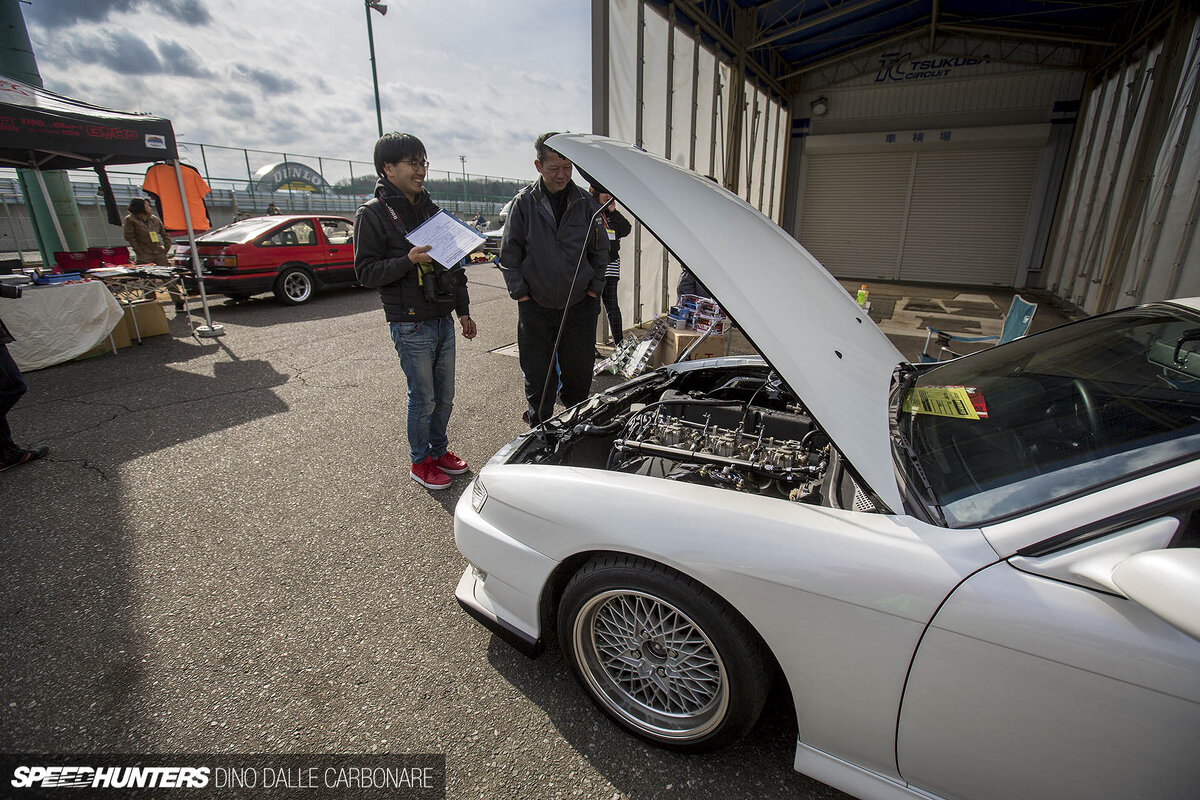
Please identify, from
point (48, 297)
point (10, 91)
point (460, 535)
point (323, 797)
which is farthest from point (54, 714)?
point (10, 91)

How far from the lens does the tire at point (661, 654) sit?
138 cm

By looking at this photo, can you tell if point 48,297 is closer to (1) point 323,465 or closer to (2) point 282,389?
(2) point 282,389

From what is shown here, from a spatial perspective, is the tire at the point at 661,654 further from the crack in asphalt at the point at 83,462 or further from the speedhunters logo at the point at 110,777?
the crack in asphalt at the point at 83,462

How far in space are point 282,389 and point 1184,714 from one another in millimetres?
5507

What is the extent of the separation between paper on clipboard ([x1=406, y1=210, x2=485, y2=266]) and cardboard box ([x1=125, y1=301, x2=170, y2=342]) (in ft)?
18.6

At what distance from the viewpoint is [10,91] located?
5.31 metres

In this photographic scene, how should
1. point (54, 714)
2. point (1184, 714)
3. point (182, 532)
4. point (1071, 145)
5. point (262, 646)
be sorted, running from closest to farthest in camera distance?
point (1184, 714) → point (54, 714) → point (262, 646) → point (182, 532) → point (1071, 145)

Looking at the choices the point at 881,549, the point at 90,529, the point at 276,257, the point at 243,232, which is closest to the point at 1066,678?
the point at 881,549

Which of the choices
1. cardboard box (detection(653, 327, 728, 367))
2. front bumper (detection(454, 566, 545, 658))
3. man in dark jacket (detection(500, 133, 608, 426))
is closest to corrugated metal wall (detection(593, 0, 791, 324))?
cardboard box (detection(653, 327, 728, 367))

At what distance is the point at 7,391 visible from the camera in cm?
310

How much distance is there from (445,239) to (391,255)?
33cm

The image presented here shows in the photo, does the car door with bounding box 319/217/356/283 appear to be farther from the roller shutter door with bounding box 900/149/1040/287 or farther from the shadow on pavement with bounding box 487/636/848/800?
the roller shutter door with bounding box 900/149/1040/287

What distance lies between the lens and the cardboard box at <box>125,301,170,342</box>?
20.2 feet

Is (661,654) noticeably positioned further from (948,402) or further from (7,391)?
(7,391)
